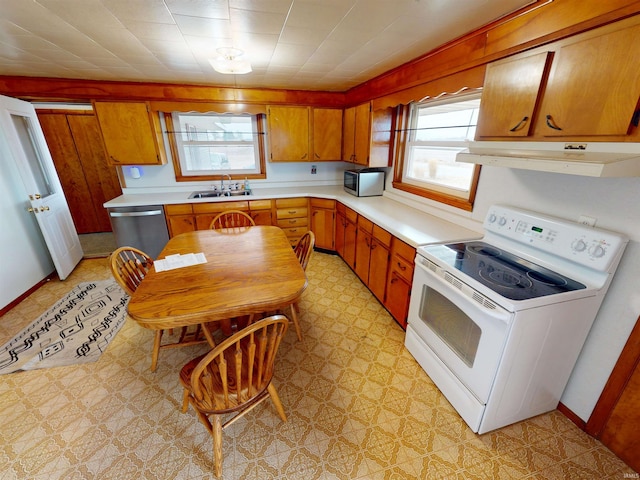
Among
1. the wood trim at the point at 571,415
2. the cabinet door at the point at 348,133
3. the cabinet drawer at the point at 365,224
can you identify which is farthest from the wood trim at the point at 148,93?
the wood trim at the point at 571,415

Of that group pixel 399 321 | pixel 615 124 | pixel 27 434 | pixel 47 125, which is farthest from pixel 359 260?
pixel 47 125

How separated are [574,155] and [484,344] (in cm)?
97

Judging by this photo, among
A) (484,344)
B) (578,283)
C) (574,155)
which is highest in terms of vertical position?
(574,155)

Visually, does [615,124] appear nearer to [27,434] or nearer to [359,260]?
[359,260]

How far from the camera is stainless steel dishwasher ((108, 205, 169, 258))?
328cm

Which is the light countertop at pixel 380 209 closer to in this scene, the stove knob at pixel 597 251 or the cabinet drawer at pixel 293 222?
the cabinet drawer at pixel 293 222

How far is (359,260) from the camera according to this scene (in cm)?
307

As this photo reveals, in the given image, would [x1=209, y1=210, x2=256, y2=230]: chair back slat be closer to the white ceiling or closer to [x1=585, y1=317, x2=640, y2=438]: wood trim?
the white ceiling

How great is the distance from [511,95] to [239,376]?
6.59 feet

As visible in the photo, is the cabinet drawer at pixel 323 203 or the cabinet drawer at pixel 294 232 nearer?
the cabinet drawer at pixel 323 203

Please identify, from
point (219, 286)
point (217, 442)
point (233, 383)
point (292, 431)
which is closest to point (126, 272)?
point (219, 286)

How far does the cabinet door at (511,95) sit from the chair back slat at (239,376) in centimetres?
158

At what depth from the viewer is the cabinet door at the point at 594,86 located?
1053 millimetres

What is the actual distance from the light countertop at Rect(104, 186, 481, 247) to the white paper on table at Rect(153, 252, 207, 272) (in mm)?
1516
